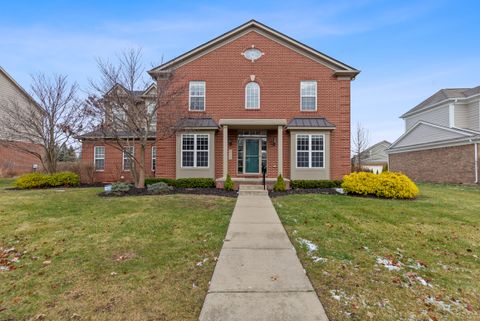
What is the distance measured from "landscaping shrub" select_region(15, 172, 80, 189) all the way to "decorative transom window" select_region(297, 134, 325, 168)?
13.3 meters

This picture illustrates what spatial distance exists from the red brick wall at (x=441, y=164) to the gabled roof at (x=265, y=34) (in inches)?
426

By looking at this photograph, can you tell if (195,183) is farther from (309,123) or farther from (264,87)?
(309,123)

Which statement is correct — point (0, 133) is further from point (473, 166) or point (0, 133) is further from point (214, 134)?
point (473, 166)

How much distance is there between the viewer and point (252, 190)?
12.5 m

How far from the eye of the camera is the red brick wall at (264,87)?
15266 millimetres

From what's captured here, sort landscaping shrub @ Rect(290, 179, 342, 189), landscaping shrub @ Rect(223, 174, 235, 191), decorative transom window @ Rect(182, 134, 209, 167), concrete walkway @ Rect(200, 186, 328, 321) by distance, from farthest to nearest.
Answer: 1. decorative transom window @ Rect(182, 134, 209, 167)
2. landscaping shrub @ Rect(290, 179, 342, 189)
3. landscaping shrub @ Rect(223, 174, 235, 191)
4. concrete walkway @ Rect(200, 186, 328, 321)

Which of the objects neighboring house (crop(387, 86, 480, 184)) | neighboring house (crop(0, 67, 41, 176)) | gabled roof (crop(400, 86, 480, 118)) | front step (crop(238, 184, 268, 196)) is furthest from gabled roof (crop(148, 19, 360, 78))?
neighboring house (crop(0, 67, 41, 176))

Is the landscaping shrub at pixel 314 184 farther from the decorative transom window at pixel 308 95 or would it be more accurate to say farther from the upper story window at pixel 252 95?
the upper story window at pixel 252 95

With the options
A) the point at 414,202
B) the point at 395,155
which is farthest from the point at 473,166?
the point at 414,202

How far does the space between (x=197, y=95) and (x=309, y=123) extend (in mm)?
6734

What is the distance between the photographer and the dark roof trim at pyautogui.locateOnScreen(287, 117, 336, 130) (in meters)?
14.2

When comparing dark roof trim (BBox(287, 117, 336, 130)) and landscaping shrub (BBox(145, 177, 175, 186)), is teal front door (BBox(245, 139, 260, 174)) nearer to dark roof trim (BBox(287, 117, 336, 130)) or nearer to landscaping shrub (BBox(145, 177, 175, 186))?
dark roof trim (BBox(287, 117, 336, 130))

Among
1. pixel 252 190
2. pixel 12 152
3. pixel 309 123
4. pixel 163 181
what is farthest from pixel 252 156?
pixel 12 152

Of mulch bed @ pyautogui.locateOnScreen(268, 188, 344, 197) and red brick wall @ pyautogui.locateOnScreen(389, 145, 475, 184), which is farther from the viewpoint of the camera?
red brick wall @ pyautogui.locateOnScreen(389, 145, 475, 184)
